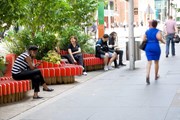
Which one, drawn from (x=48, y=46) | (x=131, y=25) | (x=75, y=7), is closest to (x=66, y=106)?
(x=48, y=46)

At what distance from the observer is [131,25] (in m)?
14.6

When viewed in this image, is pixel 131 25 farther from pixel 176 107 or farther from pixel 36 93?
pixel 176 107

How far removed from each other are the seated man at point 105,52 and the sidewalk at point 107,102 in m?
2.09

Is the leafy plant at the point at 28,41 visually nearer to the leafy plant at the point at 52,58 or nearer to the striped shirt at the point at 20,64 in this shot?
the leafy plant at the point at 52,58

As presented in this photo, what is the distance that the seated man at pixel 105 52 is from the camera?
14414 millimetres

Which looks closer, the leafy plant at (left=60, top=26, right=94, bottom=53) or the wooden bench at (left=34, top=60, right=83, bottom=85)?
the wooden bench at (left=34, top=60, right=83, bottom=85)

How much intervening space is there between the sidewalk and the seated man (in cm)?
209

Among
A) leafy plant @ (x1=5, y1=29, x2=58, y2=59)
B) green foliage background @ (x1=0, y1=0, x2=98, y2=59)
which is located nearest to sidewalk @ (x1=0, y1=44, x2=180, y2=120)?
leafy plant @ (x1=5, y1=29, x2=58, y2=59)

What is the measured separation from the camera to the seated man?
14414 mm

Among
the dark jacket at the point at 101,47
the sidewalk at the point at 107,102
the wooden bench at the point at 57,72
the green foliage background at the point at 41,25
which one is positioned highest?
the green foliage background at the point at 41,25

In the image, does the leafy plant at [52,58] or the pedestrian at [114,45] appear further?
the pedestrian at [114,45]

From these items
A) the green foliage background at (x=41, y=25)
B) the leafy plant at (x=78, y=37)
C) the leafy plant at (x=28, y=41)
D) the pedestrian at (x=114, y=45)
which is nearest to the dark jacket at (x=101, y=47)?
the pedestrian at (x=114, y=45)

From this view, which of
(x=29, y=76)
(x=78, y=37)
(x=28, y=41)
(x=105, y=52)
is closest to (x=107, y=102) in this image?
(x=29, y=76)

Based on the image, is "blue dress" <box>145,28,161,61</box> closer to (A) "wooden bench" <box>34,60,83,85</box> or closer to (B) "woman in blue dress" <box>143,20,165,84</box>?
(B) "woman in blue dress" <box>143,20,165,84</box>
